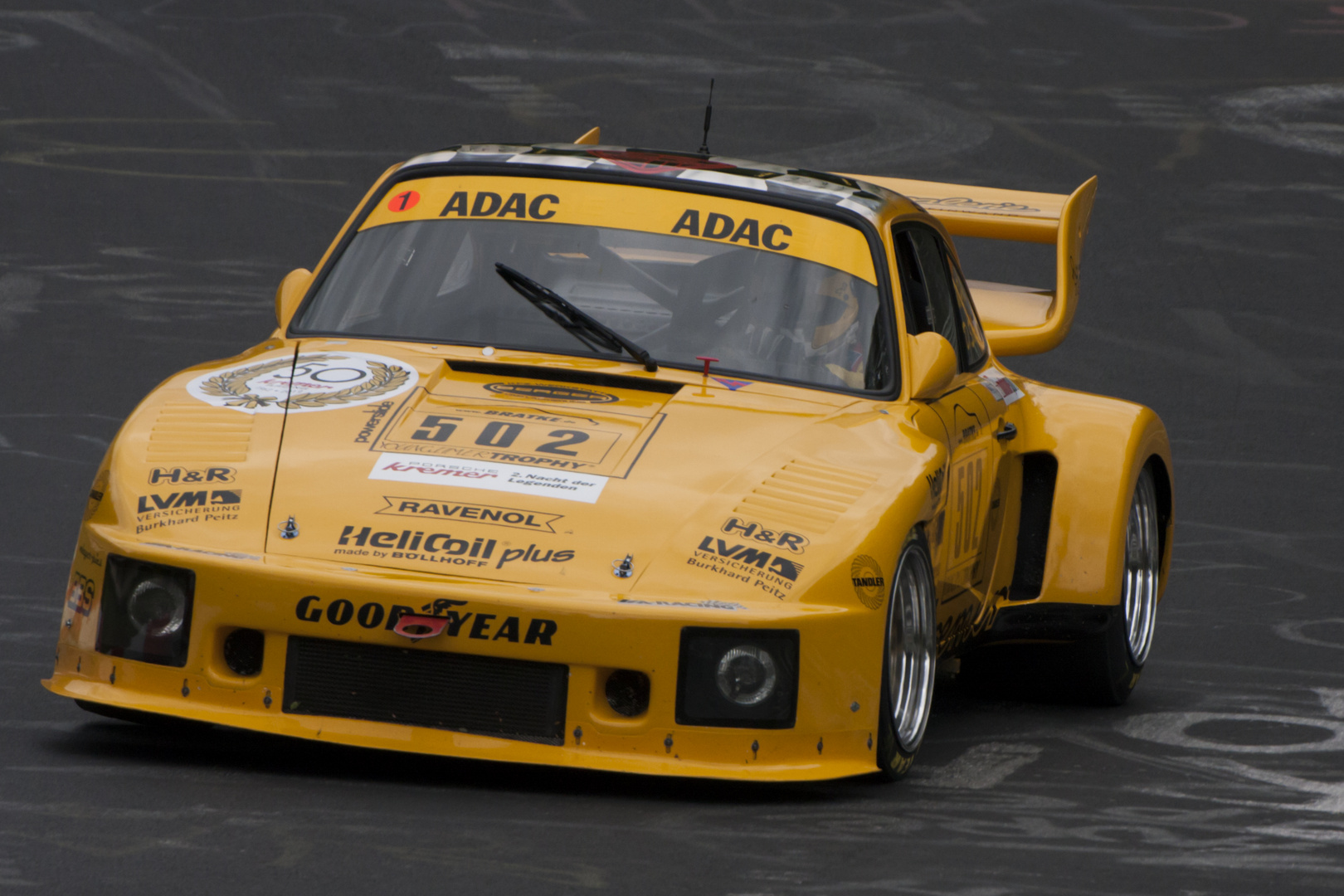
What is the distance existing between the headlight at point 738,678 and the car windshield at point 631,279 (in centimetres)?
121

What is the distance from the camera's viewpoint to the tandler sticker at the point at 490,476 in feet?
17.0

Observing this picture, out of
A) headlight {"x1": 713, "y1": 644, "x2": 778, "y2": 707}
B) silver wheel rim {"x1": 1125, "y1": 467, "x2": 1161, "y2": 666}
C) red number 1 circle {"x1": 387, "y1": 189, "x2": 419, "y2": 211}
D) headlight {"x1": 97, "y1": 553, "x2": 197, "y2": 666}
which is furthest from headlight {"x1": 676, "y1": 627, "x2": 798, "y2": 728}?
silver wheel rim {"x1": 1125, "y1": 467, "x2": 1161, "y2": 666}

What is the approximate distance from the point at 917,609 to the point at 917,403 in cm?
69

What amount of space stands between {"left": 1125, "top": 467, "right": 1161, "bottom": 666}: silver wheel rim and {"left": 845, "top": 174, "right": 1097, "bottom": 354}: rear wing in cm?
74

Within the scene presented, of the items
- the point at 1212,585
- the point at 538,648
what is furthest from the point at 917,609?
the point at 1212,585

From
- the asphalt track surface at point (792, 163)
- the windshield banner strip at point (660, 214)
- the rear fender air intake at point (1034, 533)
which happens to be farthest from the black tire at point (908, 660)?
the rear fender air intake at point (1034, 533)

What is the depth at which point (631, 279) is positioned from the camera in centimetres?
622

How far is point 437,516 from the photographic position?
5.07 m

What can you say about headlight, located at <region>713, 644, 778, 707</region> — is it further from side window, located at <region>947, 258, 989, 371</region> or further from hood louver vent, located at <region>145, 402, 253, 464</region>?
side window, located at <region>947, 258, 989, 371</region>

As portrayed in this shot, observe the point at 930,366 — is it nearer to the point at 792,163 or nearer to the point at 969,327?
the point at 969,327

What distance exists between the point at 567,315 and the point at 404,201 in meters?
0.84

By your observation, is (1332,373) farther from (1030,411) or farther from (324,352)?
(324,352)

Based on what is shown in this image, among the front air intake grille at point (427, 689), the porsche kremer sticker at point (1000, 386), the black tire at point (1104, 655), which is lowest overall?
the black tire at point (1104, 655)

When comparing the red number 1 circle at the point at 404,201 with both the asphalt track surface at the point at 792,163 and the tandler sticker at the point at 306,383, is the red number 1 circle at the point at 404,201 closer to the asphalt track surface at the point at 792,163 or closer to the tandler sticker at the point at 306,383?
the tandler sticker at the point at 306,383
